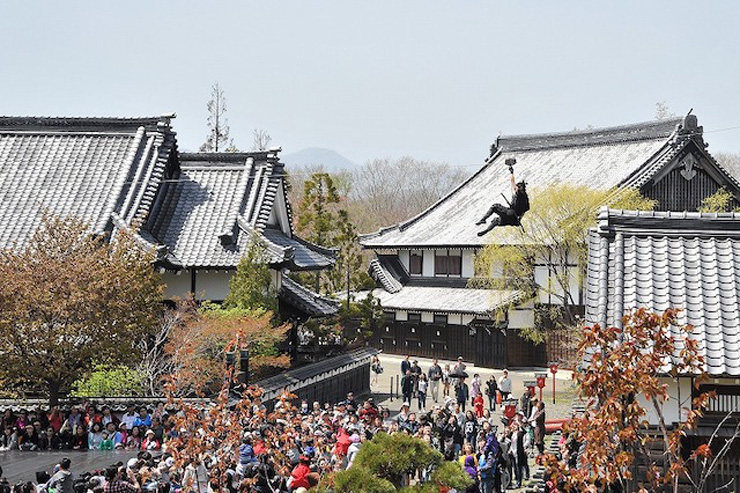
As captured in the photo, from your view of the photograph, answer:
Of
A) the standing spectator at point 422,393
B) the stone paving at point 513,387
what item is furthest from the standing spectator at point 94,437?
Answer: the standing spectator at point 422,393

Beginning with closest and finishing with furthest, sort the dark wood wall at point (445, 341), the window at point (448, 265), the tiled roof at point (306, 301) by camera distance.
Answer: the tiled roof at point (306, 301) < the dark wood wall at point (445, 341) < the window at point (448, 265)

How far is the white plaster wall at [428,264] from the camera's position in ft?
163

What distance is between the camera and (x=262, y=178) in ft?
110

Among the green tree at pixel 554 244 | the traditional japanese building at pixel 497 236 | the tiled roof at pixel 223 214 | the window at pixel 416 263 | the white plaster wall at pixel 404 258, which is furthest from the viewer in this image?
the white plaster wall at pixel 404 258

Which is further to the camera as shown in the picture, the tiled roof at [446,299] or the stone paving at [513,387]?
the tiled roof at [446,299]

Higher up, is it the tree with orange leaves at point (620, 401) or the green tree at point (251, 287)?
the green tree at point (251, 287)

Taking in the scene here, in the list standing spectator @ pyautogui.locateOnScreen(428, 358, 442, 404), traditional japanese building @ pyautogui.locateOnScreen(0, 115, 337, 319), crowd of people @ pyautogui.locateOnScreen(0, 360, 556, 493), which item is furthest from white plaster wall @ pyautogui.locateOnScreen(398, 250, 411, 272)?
crowd of people @ pyautogui.locateOnScreen(0, 360, 556, 493)

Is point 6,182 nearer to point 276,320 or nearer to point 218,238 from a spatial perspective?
point 218,238

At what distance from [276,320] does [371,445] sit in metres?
19.8

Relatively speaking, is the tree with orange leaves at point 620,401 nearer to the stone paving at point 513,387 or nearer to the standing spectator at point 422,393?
the stone paving at point 513,387

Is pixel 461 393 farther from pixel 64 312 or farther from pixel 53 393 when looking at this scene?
pixel 64 312

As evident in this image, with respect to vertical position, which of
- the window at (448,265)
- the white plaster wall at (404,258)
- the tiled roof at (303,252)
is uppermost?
the white plaster wall at (404,258)

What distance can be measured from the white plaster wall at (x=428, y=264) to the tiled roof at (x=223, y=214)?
46.1 ft

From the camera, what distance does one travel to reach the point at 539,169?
50.7 meters
